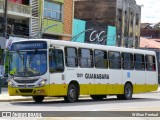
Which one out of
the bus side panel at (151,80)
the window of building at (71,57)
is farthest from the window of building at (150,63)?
the window of building at (71,57)

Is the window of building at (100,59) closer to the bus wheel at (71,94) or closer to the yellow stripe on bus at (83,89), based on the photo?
the yellow stripe on bus at (83,89)

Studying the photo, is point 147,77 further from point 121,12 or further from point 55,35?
point 121,12

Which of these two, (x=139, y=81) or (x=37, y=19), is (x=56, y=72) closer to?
(x=139, y=81)

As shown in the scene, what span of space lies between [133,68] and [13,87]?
906 cm

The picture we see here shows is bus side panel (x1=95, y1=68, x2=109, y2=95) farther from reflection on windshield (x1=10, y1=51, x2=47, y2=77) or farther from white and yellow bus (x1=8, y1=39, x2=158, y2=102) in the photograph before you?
reflection on windshield (x1=10, y1=51, x2=47, y2=77)

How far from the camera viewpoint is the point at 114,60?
2822 centimetres

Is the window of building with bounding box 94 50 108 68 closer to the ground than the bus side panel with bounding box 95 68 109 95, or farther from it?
farther from it

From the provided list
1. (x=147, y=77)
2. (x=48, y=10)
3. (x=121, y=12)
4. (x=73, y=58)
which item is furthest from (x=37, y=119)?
(x=121, y=12)

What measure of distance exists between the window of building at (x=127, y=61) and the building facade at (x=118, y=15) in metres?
38.7

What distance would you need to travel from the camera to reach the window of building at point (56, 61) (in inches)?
912

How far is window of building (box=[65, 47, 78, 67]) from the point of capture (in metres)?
24.2

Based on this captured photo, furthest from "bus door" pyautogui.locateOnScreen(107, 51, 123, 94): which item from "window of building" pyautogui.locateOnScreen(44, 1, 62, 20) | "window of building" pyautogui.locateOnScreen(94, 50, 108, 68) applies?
"window of building" pyautogui.locateOnScreen(44, 1, 62, 20)

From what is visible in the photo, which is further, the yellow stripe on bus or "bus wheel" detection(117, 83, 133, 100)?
"bus wheel" detection(117, 83, 133, 100)

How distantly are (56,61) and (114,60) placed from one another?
5.62 metres
